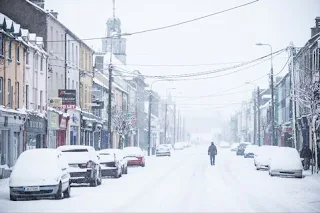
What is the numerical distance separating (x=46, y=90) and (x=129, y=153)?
24.1 ft

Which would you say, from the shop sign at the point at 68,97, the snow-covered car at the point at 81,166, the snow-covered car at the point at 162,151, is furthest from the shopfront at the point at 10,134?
the snow-covered car at the point at 162,151

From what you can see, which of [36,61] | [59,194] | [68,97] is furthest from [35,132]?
[59,194]

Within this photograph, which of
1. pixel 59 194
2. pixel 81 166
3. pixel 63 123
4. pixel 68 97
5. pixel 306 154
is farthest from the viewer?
pixel 63 123

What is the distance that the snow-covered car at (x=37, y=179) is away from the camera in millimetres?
19016

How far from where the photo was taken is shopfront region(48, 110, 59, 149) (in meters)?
44.8

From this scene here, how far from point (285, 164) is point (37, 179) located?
16.9 m

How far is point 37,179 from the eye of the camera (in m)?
19.0

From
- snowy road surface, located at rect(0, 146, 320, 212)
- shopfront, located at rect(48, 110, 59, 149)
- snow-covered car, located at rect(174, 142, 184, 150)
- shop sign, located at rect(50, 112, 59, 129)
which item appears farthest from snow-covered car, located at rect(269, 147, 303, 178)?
snow-covered car, located at rect(174, 142, 184, 150)

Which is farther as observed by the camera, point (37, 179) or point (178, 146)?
point (178, 146)

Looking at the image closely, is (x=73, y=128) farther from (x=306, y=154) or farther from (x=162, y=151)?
(x=162, y=151)

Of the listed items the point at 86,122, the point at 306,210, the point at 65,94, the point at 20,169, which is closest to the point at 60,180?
the point at 20,169

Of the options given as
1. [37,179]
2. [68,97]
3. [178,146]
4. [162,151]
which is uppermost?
[68,97]

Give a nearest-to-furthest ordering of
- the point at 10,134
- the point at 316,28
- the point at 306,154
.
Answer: the point at 10,134 < the point at 306,154 < the point at 316,28

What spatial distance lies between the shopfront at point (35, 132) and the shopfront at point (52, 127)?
915 millimetres
